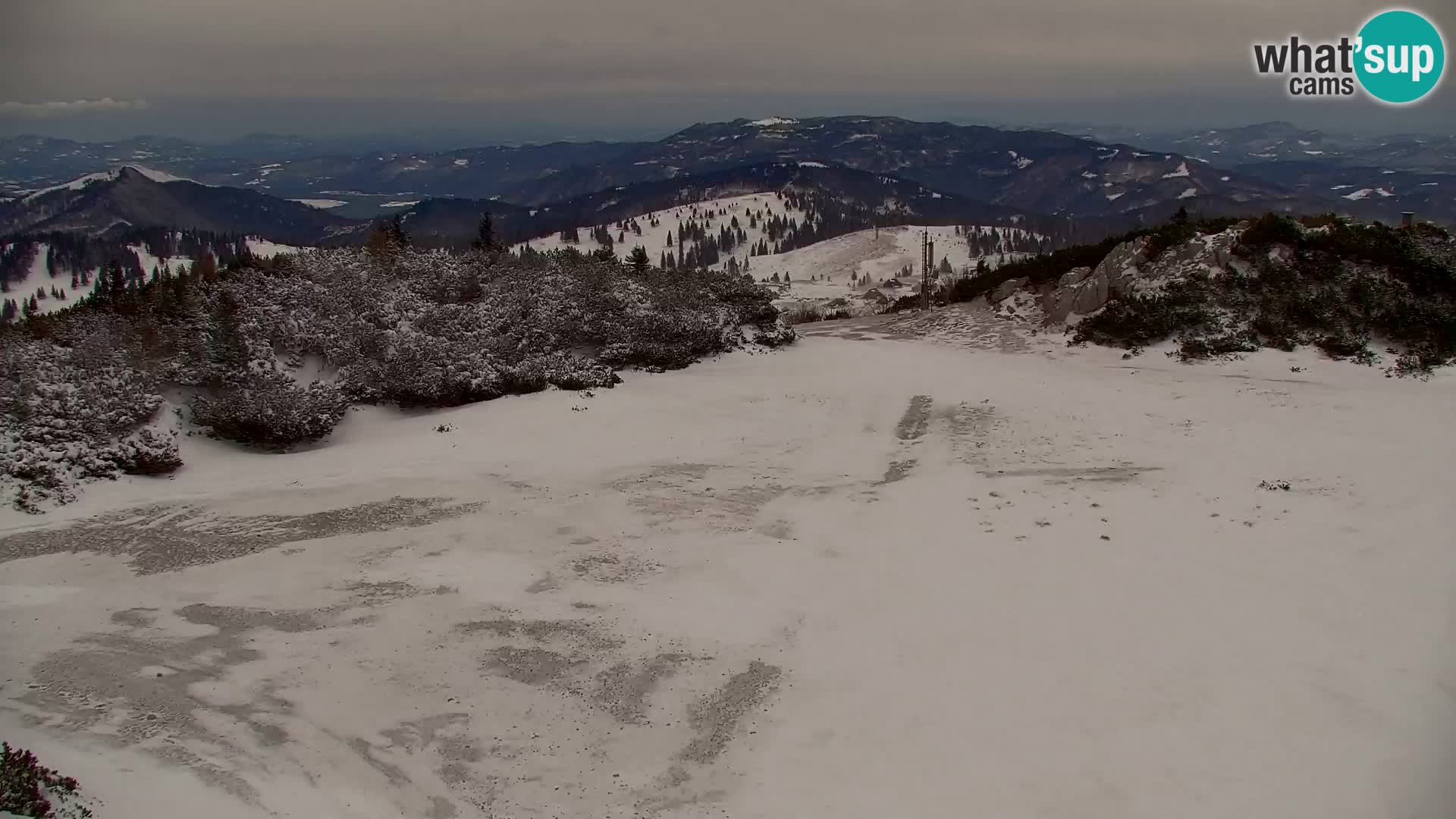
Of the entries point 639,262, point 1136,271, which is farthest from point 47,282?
point 1136,271

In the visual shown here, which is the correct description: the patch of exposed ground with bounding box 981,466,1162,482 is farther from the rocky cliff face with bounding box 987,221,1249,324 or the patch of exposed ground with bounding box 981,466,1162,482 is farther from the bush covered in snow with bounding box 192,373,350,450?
the rocky cliff face with bounding box 987,221,1249,324

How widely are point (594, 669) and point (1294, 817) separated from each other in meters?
7.67

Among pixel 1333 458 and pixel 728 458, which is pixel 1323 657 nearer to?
pixel 1333 458

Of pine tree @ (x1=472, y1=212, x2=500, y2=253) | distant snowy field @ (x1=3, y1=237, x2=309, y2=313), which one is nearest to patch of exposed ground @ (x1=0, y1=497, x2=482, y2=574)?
pine tree @ (x1=472, y1=212, x2=500, y2=253)

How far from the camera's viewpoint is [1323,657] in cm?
946

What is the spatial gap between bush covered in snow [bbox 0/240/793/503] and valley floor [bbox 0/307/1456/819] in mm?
1412

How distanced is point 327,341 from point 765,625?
54.2 ft

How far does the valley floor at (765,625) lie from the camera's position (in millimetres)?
7977

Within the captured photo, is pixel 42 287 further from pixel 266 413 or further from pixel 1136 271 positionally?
pixel 1136 271

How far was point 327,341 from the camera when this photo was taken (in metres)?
21.5

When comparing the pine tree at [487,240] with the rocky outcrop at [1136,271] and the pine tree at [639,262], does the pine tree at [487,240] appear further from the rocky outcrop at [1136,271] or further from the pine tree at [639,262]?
the rocky outcrop at [1136,271]

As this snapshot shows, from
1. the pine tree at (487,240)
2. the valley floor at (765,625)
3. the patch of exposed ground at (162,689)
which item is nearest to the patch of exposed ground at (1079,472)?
the valley floor at (765,625)

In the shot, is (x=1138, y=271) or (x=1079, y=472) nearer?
(x=1079, y=472)

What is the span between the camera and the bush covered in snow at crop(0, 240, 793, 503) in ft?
52.9
